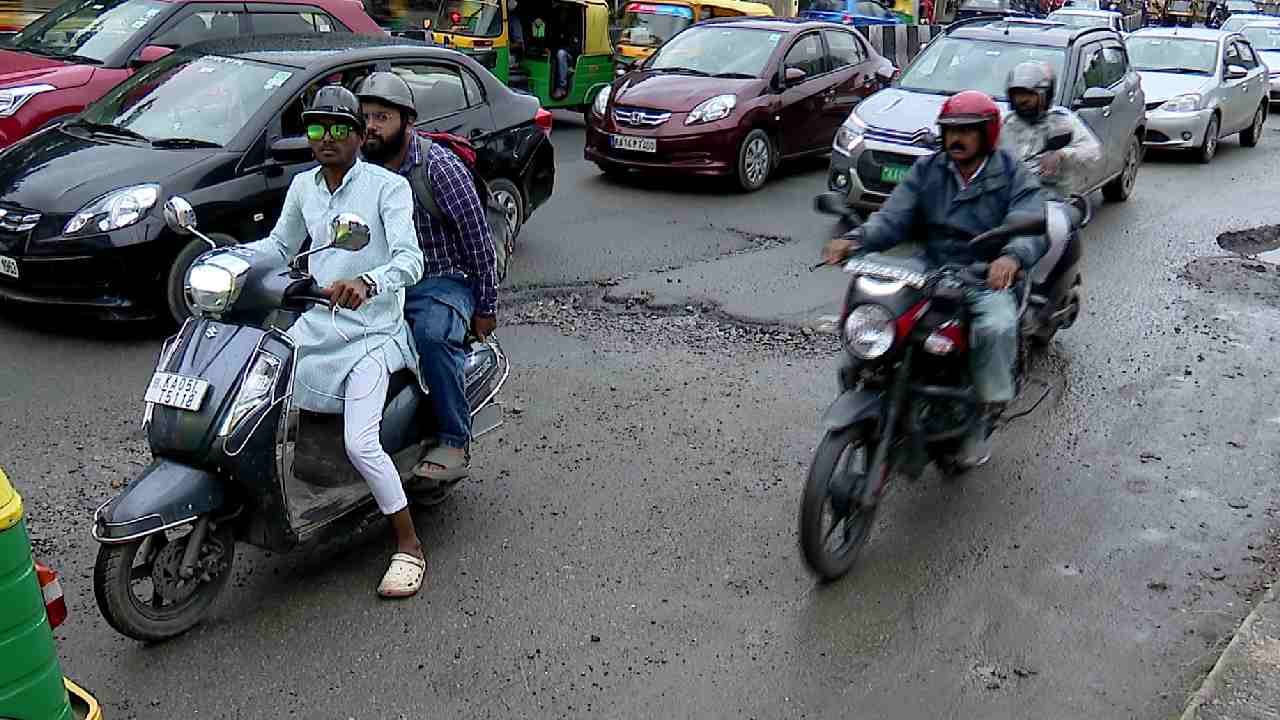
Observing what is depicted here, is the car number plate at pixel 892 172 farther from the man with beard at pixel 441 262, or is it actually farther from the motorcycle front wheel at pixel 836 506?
the man with beard at pixel 441 262

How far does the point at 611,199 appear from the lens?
37.2 ft

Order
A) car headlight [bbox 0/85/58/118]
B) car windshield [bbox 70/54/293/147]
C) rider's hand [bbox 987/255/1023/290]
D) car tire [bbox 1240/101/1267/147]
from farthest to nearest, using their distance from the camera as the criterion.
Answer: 1. car tire [bbox 1240/101/1267/147]
2. car headlight [bbox 0/85/58/118]
3. car windshield [bbox 70/54/293/147]
4. rider's hand [bbox 987/255/1023/290]

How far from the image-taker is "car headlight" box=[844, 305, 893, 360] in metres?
4.18

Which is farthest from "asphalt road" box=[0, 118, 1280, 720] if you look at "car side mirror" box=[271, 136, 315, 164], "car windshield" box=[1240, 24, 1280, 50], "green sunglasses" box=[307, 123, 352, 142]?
"car windshield" box=[1240, 24, 1280, 50]

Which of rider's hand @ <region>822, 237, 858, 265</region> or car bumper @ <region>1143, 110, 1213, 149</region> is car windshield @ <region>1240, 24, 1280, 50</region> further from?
rider's hand @ <region>822, 237, 858, 265</region>

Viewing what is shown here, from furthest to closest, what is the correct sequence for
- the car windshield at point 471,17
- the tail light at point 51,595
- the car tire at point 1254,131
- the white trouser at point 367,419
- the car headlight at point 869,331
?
the car tire at point 1254,131
the car windshield at point 471,17
the car headlight at point 869,331
the white trouser at point 367,419
the tail light at point 51,595

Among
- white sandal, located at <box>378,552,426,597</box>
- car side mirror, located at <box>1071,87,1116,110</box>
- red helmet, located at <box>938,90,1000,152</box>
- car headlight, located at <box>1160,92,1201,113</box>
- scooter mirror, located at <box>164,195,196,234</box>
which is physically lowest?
car headlight, located at <box>1160,92,1201,113</box>

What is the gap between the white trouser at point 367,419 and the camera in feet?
13.4

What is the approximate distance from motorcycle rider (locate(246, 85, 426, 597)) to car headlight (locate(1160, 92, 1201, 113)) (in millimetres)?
12688

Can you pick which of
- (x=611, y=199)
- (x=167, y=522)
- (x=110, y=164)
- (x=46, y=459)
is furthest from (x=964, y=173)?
(x=611, y=199)

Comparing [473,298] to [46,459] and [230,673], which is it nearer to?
[230,673]

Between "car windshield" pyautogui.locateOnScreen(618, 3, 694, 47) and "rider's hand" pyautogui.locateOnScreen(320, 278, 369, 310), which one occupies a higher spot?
"rider's hand" pyautogui.locateOnScreen(320, 278, 369, 310)

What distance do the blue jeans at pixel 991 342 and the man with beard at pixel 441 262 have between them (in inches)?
73.6

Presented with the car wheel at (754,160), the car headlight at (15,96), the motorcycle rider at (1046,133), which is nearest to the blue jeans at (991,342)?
the motorcycle rider at (1046,133)
